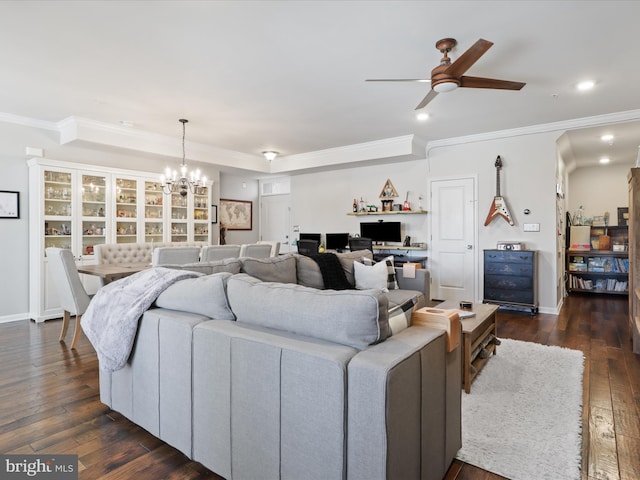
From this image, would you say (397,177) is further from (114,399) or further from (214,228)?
(114,399)

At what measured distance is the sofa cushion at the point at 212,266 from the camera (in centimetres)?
264

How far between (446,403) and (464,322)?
1198 millimetres

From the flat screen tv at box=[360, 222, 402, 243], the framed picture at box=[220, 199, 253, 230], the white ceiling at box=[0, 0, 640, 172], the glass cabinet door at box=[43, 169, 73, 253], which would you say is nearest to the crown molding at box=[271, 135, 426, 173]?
the white ceiling at box=[0, 0, 640, 172]

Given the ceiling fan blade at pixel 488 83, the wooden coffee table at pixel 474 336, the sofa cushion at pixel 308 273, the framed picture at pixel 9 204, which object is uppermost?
the ceiling fan blade at pixel 488 83

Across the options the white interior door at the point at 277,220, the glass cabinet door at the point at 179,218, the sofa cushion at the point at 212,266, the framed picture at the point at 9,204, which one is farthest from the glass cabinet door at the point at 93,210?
the white interior door at the point at 277,220

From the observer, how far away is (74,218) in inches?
201

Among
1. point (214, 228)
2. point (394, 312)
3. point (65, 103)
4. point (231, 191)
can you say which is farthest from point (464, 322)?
point (231, 191)

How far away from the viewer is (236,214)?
829 cm

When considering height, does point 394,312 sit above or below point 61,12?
below

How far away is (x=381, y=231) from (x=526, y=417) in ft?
15.0

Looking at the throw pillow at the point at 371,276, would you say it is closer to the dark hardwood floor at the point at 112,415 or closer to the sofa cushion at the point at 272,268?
the sofa cushion at the point at 272,268

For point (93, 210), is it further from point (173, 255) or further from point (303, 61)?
point (303, 61)

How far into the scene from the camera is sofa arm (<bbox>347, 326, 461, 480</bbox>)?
4.01 ft

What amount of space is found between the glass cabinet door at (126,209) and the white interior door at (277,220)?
335 centimetres
